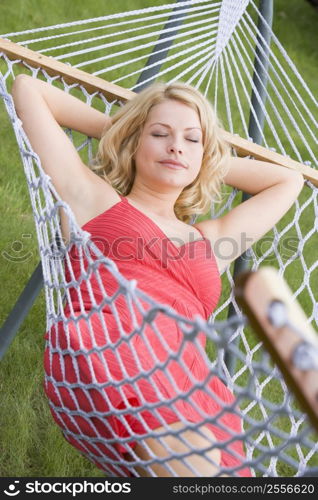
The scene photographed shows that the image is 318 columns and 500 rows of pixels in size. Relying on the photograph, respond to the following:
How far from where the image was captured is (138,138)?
69.0 inches

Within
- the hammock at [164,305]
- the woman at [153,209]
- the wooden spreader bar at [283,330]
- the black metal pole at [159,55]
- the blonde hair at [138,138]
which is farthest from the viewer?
the black metal pole at [159,55]

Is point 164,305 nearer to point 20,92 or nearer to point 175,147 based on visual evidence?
point 175,147

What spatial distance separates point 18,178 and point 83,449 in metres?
1.85

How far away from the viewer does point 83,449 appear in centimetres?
138

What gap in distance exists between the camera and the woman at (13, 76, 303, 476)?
1.36 m

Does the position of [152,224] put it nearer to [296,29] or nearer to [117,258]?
[117,258]

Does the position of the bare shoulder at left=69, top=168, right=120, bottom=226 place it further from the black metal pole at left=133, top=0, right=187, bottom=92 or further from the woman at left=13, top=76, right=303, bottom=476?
the black metal pole at left=133, top=0, right=187, bottom=92

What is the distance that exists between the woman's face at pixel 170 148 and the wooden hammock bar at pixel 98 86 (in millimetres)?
166

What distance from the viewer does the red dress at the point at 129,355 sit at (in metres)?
1.21

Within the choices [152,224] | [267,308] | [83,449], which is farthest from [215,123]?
[267,308]

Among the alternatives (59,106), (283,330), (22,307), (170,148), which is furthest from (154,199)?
(283,330)

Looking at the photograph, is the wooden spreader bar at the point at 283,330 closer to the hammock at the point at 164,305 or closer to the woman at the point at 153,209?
the hammock at the point at 164,305

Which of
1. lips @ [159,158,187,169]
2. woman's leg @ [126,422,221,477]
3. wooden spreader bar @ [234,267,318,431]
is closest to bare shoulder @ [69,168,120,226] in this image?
lips @ [159,158,187,169]

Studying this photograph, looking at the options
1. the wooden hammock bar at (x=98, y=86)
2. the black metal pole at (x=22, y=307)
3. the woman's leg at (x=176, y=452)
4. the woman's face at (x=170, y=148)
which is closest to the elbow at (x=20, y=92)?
the wooden hammock bar at (x=98, y=86)
